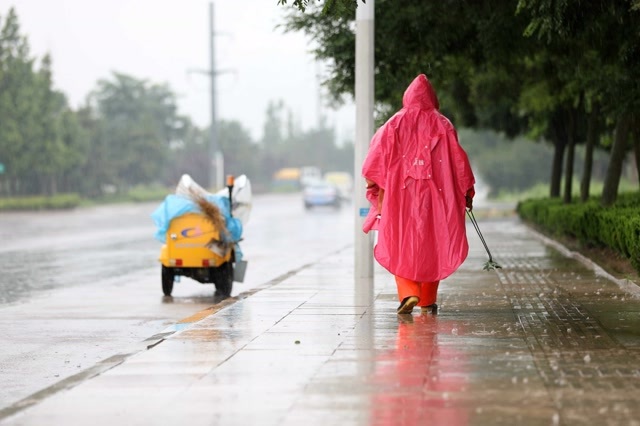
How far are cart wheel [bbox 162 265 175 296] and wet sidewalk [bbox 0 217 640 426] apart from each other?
3.76 m

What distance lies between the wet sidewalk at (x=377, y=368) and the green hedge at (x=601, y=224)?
1.23m

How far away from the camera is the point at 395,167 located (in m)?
12.2

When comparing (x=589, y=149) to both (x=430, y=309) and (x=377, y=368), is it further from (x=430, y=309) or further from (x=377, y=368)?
(x=377, y=368)

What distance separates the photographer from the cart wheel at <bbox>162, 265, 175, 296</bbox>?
59.6 ft

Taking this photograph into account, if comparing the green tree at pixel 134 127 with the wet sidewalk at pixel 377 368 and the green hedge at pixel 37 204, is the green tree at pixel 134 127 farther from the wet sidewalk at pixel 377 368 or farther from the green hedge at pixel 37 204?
the wet sidewalk at pixel 377 368

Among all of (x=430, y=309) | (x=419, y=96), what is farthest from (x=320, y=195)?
(x=419, y=96)

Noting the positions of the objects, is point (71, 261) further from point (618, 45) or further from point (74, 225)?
point (74, 225)

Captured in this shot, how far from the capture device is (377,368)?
890 centimetres

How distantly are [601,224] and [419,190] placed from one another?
25.9 ft

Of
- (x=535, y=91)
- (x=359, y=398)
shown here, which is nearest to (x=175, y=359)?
(x=359, y=398)

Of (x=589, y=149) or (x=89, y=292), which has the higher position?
(x=589, y=149)

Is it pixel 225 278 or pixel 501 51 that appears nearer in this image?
pixel 225 278

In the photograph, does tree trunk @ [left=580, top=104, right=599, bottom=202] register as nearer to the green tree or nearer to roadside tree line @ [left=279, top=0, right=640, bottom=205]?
roadside tree line @ [left=279, top=0, right=640, bottom=205]

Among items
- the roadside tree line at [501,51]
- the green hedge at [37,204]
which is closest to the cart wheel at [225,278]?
the roadside tree line at [501,51]
